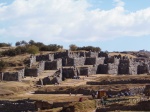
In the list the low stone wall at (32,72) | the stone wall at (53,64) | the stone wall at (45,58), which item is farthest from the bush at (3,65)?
the stone wall at (53,64)

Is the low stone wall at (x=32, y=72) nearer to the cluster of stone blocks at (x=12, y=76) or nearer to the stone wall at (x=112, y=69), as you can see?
the cluster of stone blocks at (x=12, y=76)

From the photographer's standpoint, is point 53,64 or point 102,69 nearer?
point 102,69

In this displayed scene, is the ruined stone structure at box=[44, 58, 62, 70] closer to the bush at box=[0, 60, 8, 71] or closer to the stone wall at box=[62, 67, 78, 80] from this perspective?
the stone wall at box=[62, 67, 78, 80]

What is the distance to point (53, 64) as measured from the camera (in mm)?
53531

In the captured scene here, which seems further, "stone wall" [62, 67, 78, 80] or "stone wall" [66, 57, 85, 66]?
"stone wall" [66, 57, 85, 66]

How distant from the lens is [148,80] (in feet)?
135

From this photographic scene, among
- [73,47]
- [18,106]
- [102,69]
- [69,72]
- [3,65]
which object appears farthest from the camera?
[73,47]

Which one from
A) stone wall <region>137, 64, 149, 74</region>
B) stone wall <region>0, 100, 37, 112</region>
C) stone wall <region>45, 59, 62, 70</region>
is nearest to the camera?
stone wall <region>0, 100, 37, 112</region>

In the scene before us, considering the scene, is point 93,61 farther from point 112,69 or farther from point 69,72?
point 69,72

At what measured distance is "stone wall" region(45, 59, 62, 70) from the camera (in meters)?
53.3

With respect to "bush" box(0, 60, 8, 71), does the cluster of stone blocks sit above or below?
below

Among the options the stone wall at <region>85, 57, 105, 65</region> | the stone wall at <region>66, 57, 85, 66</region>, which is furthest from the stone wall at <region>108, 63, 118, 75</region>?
the stone wall at <region>66, 57, 85, 66</region>

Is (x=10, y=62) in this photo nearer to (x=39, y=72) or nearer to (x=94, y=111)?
(x=39, y=72)

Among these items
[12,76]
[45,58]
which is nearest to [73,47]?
[45,58]
